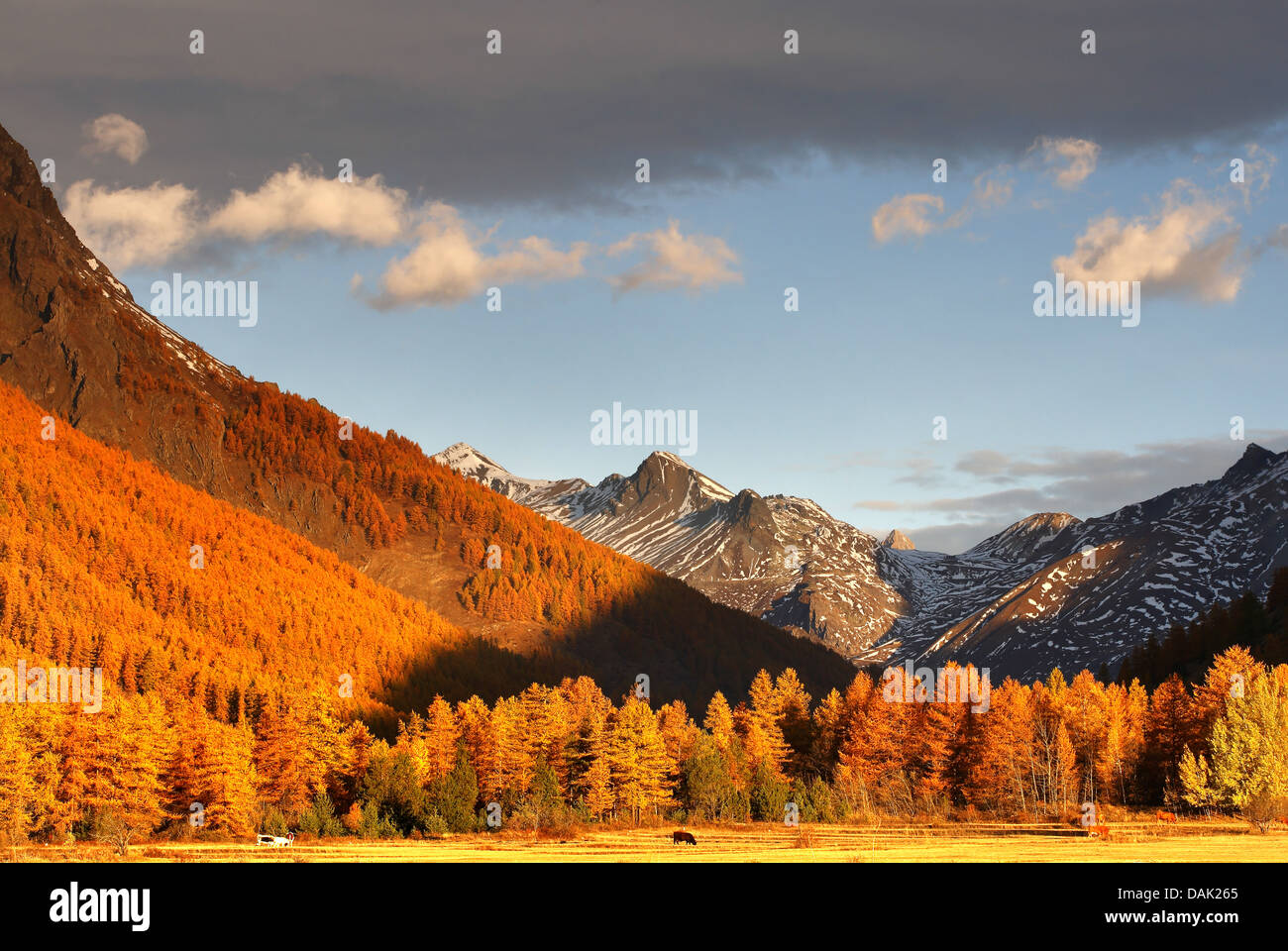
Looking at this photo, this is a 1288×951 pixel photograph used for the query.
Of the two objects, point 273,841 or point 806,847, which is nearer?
point 806,847

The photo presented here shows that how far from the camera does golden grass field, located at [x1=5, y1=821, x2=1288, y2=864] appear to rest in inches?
2443

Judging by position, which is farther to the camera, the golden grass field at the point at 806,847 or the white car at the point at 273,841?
the white car at the point at 273,841

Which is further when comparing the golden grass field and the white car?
the white car

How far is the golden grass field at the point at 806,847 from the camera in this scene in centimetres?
6206

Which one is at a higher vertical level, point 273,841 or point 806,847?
point 806,847

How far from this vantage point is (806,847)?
7281 centimetres

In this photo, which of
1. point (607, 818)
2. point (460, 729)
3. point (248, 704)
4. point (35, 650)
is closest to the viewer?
point (607, 818)
